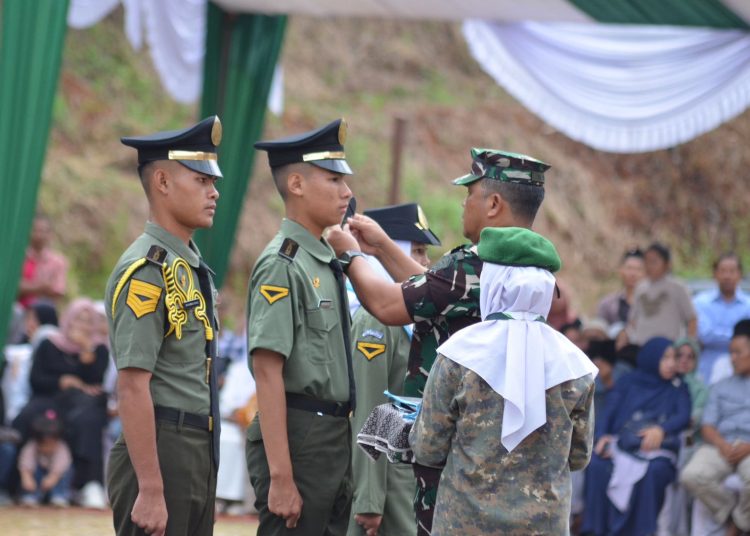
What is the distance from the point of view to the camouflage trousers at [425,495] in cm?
381

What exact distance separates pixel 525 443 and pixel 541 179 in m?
0.94

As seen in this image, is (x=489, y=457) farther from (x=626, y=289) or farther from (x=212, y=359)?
(x=626, y=289)

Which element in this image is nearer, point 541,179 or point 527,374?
point 527,374

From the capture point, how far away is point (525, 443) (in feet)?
11.4

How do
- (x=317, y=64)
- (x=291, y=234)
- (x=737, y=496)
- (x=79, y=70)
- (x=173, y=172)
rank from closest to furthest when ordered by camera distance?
(x=173, y=172), (x=291, y=234), (x=737, y=496), (x=79, y=70), (x=317, y=64)

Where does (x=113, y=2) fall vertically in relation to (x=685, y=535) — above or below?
above

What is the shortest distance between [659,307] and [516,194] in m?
6.15

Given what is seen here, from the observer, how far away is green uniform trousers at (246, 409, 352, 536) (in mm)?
3941

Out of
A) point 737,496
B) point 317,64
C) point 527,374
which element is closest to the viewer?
point 527,374

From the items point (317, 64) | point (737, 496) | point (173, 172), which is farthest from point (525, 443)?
point (317, 64)

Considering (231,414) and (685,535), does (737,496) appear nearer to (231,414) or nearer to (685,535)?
(685,535)

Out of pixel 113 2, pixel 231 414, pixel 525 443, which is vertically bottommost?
pixel 231 414

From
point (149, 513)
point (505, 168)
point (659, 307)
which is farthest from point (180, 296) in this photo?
point (659, 307)

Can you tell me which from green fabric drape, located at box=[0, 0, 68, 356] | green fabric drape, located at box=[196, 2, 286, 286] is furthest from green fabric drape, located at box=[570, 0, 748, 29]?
green fabric drape, located at box=[0, 0, 68, 356]
